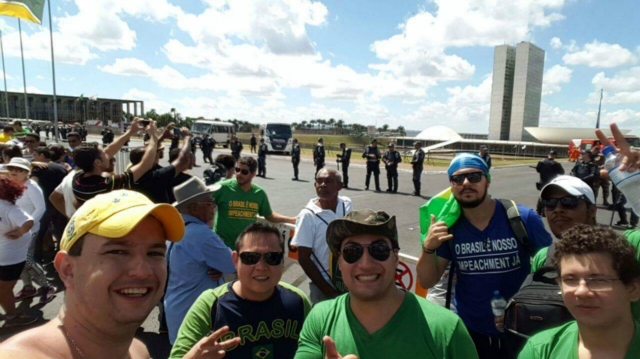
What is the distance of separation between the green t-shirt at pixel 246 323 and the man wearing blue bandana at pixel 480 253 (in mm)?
972

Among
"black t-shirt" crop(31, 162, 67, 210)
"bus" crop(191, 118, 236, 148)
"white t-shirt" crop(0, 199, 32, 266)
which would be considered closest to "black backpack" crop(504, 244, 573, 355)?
"white t-shirt" crop(0, 199, 32, 266)

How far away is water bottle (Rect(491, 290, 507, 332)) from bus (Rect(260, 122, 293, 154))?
96.6 ft

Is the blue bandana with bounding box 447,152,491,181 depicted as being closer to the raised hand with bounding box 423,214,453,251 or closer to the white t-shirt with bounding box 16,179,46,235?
the raised hand with bounding box 423,214,453,251

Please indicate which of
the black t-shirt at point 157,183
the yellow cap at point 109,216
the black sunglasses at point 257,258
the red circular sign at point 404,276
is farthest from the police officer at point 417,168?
the yellow cap at point 109,216

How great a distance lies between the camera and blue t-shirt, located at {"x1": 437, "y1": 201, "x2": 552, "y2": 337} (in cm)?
250

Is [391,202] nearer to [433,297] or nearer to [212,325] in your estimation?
[433,297]

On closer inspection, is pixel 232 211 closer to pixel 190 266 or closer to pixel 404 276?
pixel 190 266

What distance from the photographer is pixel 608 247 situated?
153 centimetres

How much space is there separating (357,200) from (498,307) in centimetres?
1039

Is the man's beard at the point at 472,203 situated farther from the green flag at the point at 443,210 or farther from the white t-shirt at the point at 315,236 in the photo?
the white t-shirt at the point at 315,236

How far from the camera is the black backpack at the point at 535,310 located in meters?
1.87

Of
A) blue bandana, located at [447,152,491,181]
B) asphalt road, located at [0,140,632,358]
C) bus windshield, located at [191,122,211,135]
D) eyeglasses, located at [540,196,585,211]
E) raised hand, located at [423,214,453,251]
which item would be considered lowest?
asphalt road, located at [0,140,632,358]

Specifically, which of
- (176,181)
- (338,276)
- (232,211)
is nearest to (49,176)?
(176,181)

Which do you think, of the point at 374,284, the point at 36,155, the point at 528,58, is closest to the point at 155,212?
the point at 374,284
